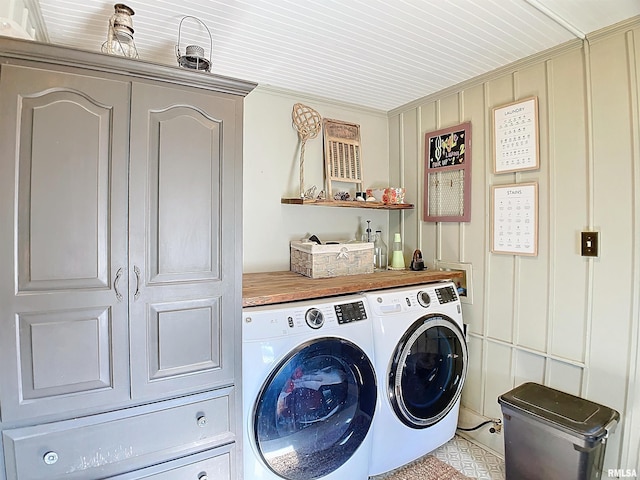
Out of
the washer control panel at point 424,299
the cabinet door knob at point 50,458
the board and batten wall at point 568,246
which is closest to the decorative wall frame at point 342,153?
the board and batten wall at point 568,246

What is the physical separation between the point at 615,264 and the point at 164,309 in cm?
202

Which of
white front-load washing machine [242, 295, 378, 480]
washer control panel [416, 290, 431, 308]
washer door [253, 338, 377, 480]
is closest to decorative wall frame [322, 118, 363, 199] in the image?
washer control panel [416, 290, 431, 308]

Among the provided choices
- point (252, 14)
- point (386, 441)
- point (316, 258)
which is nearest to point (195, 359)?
point (316, 258)

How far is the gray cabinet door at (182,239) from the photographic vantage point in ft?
4.20

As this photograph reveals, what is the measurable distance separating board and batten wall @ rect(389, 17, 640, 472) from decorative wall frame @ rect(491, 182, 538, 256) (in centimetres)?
4

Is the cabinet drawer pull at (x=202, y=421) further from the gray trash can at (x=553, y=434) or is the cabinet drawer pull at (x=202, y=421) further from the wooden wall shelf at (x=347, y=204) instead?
the gray trash can at (x=553, y=434)

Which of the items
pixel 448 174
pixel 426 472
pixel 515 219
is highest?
pixel 448 174

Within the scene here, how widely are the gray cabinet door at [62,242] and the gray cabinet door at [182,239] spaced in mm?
52

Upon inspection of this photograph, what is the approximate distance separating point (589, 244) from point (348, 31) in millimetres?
1570

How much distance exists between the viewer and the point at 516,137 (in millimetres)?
2008

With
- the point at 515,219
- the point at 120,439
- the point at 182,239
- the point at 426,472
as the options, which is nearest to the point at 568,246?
the point at 515,219

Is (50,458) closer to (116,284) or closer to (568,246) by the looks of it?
(116,284)

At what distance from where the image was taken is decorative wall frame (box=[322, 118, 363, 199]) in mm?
2531

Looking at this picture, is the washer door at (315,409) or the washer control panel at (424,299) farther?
the washer control panel at (424,299)
